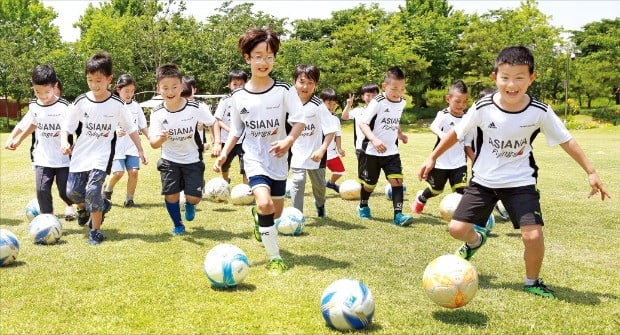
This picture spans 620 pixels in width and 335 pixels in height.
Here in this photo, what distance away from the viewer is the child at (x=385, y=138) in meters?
8.84

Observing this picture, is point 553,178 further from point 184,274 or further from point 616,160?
point 184,274

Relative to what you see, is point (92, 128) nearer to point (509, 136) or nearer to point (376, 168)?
point (376, 168)

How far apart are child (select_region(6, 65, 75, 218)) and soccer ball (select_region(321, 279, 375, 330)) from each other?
555 centimetres

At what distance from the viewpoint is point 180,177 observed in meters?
8.02

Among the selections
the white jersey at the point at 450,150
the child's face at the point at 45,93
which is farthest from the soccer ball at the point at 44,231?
the white jersey at the point at 450,150

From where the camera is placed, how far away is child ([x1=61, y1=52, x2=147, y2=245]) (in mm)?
7488

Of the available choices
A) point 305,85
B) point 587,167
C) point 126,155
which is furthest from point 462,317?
point 126,155

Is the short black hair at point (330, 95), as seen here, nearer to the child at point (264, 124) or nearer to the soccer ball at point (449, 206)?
the soccer ball at point (449, 206)

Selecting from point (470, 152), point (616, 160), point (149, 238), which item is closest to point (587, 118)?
point (616, 160)

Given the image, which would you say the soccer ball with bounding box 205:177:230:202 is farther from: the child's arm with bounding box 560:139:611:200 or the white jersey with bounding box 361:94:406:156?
the child's arm with bounding box 560:139:611:200

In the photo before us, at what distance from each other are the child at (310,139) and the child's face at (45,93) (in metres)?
3.55

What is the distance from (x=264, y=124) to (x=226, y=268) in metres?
1.81

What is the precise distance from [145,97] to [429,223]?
4798 cm

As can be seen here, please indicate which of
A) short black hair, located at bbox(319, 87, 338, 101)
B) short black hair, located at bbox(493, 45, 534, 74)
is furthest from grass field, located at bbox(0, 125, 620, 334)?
short black hair, located at bbox(319, 87, 338, 101)
